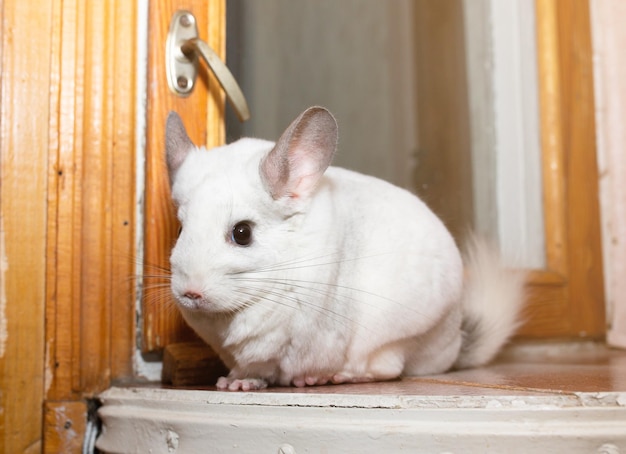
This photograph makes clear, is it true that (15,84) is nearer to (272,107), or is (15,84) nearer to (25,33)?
(25,33)

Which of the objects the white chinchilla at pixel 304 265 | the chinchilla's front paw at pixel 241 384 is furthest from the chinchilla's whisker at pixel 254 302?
the chinchilla's front paw at pixel 241 384

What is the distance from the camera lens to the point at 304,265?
1146 millimetres

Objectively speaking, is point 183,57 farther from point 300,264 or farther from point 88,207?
point 300,264

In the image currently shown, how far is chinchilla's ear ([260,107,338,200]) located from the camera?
1.11 m

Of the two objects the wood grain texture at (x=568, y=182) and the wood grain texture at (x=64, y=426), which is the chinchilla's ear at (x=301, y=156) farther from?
the wood grain texture at (x=568, y=182)

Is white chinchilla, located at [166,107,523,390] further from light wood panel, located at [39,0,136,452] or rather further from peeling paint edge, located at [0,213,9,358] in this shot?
peeling paint edge, located at [0,213,9,358]

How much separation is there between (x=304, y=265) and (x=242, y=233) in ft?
0.38

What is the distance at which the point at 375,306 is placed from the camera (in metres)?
1.24

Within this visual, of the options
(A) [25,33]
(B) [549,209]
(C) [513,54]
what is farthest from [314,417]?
(C) [513,54]

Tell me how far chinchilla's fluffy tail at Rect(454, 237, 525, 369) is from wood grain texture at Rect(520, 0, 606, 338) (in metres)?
0.31

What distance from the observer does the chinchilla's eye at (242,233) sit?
1.10 metres

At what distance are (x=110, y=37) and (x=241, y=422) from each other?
76 cm

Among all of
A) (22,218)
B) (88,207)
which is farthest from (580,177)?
(22,218)

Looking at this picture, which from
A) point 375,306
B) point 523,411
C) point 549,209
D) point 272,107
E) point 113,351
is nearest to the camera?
point 523,411
